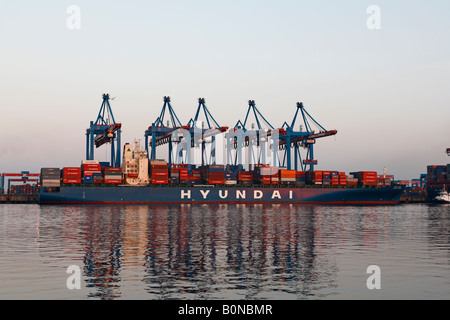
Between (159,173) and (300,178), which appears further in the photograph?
(300,178)

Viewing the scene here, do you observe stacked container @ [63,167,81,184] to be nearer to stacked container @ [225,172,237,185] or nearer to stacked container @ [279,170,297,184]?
stacked container @ [225,172,237,185]

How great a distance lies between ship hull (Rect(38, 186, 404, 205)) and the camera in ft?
397

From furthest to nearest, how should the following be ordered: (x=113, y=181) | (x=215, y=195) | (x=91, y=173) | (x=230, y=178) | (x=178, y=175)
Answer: (x=230, y=178)
(x=215, y=195)
(x=178, y=175)
(x=113, y=181)
(x=91, y=173)

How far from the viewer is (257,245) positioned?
1410 inches

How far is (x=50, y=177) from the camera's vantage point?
11969 cm

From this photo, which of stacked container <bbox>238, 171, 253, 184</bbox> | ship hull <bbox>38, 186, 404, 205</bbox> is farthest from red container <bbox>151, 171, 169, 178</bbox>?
stacked container <bbox>238, 171, 253, 184</bbox>

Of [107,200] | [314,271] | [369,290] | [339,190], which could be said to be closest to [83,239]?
[314,271]

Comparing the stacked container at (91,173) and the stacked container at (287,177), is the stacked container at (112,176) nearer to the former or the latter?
the stacked container at (91,173)

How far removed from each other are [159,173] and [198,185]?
35.0ft

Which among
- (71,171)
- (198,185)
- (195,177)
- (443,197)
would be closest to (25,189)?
(71,171)

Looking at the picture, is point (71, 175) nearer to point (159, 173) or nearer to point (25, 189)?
point (159, 173)

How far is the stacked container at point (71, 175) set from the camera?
120 m

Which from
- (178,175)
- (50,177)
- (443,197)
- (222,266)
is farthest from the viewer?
(443,197)
